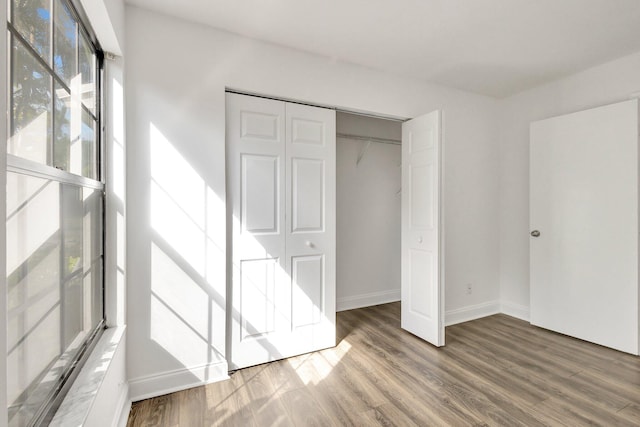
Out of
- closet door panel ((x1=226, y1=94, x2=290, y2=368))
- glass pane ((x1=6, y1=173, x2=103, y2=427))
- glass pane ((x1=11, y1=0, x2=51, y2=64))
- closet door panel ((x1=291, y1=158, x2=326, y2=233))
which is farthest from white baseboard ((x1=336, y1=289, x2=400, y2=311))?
glass pane ((x1=11, y1=0, x2=51, y2=64))

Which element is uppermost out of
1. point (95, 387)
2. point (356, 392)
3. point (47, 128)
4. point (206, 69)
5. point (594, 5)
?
point (594, 5)

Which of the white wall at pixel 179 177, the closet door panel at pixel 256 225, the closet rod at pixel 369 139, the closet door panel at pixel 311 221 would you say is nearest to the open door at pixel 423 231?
the closet rod at pixel 369 139

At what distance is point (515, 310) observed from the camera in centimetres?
346

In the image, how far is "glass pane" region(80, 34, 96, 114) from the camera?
4.83 feet

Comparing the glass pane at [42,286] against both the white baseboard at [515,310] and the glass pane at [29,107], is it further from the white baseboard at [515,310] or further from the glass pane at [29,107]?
the white baseboard at [515,310]

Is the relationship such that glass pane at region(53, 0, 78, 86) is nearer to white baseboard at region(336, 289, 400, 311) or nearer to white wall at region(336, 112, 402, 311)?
white wall at region(336, 112, 402, 311)

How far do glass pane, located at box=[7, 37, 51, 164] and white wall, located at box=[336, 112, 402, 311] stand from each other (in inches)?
112

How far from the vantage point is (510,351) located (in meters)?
2.60

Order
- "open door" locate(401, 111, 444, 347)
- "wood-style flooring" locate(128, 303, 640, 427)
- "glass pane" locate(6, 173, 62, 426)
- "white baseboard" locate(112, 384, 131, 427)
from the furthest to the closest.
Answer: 1. "open door" locate(401, 111, 444, 347)
2. "wood-style flooring" locate(128, 303, 640, 427)
3. "white baseboard" locate(112, 384, 131, 427)
4. "glass pane" locate(6, 173, 62, 426)

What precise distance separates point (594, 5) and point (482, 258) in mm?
2435

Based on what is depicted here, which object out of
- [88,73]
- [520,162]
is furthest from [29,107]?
[520,162]

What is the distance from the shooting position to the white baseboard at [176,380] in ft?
6.34

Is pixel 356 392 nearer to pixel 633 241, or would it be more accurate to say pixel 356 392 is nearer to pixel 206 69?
pixel 206 69

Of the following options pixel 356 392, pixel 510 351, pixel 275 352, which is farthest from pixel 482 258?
pixel 275 352
